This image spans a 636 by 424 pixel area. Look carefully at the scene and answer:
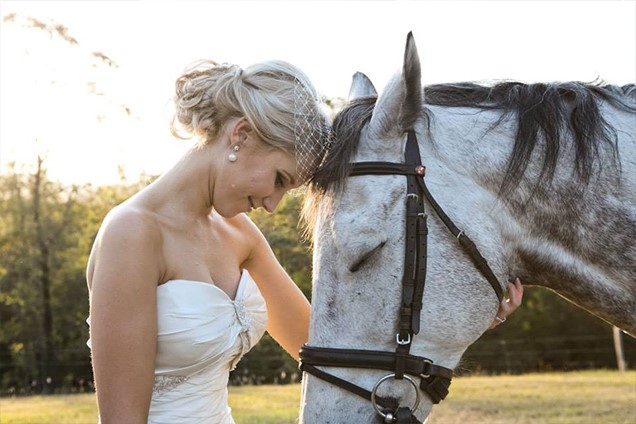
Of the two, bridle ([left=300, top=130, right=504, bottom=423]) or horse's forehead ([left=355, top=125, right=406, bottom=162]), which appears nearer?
bridle ([left=300, top=130, right=504, bottom=423])

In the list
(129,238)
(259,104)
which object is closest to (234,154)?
(259,104)

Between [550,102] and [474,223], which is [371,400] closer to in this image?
[474,223]

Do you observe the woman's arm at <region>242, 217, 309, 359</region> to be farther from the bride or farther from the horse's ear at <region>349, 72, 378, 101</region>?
the horse's ear at <region>349, 72, 378, 101</region>

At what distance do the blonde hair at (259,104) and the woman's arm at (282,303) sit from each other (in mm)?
1054

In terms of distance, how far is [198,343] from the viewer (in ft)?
11.5

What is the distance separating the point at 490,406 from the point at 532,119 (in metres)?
8.27

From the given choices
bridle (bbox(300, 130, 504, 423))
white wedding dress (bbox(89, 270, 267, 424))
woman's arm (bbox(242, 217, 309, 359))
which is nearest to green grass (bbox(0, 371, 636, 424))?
woman's arm (bbox(242, 217, 309, 359))

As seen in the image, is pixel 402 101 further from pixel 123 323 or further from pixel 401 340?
pixel 123 323

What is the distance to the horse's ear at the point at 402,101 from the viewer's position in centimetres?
271

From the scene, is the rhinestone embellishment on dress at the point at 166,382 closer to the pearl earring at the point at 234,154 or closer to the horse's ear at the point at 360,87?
the pearl earring at the point at 234,154

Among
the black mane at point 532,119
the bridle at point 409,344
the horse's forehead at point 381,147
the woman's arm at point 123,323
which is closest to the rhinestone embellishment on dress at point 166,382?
the woman's arm at point 123,323

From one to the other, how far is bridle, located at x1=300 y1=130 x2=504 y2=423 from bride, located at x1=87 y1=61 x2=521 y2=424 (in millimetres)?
389

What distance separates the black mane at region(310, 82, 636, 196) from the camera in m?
2.84

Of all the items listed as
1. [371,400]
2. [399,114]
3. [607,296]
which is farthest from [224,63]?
[607,296]
